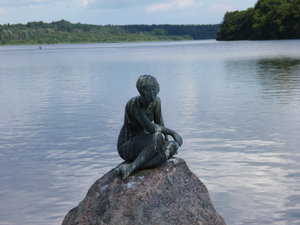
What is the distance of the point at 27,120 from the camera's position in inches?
834

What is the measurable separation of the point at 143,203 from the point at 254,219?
292cm

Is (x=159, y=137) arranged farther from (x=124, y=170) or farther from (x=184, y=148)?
(x=184, y=148)

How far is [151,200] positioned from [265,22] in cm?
14477

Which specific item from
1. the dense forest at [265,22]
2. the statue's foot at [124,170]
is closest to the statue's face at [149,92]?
the statue's foot at [124,170]

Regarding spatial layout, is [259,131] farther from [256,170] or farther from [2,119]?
[2,119]

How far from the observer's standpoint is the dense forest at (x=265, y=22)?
463 feet

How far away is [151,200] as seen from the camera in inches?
295

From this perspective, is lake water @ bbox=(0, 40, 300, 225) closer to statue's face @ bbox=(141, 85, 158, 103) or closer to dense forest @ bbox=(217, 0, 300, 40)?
statue's face @ bbox=(141, 85, 158, 103)

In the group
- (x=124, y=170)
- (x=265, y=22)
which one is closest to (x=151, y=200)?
(x=124, y=170)

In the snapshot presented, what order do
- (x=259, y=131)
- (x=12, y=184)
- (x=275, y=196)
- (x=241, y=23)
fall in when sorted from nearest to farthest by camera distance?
1. (x=275, y=196)
2. (x=12, y=184)
3. (x=259, y=131)
4. (x=241, y=23)

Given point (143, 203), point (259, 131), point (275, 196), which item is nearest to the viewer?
point (143, 203)

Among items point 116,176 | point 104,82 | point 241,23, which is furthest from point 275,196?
point 241,23

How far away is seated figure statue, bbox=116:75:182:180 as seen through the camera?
7.70m

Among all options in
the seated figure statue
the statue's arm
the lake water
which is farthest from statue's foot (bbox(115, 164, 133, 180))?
the lake water
